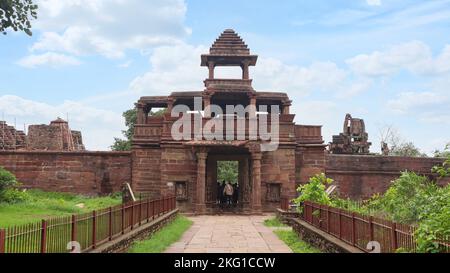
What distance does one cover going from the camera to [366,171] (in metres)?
28.5

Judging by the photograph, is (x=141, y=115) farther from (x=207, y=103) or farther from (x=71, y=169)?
(x=71, y=169)

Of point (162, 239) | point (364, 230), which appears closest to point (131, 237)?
point (162, 239)

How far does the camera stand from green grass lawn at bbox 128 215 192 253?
1137cm

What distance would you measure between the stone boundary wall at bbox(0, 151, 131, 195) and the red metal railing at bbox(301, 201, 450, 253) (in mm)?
14440

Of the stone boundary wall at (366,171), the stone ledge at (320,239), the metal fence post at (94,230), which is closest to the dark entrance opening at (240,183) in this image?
the stone boundary wall at (366,171)

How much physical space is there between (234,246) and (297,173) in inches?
499

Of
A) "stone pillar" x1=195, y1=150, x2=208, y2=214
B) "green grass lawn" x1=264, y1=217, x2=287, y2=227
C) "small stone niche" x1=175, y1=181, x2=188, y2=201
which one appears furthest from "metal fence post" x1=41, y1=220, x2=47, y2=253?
"small stone niche" x1=175, y1=181, x2=188, y2=201

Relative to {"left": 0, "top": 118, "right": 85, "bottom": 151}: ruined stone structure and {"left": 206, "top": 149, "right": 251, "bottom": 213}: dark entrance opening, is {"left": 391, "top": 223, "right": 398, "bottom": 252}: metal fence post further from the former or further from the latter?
{"left": 0, "top": 118, "right": 85, "bottom": 151}: ruined stone structure

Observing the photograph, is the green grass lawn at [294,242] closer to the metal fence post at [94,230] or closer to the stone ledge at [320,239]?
the stone ledge at [320,239]

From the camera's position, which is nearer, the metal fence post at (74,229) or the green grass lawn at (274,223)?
the metal fence post at (74,229)

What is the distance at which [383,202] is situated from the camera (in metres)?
14.2

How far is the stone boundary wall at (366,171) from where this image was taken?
2834cm

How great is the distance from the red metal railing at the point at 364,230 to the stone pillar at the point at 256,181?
8908 mm
